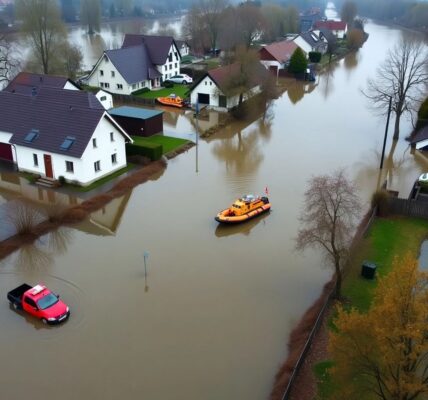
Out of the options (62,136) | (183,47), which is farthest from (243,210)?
(183,47)

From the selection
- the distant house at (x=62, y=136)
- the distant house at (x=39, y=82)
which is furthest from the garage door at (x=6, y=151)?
the distant house at (x=39, y=82)

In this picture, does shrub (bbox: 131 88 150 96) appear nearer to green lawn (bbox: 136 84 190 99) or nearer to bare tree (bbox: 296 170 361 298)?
green lawn (bbox: 136 84 190 99)

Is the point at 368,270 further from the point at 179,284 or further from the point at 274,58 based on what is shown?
the point at 274,58

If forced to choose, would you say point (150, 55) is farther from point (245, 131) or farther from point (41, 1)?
point (245, 131)

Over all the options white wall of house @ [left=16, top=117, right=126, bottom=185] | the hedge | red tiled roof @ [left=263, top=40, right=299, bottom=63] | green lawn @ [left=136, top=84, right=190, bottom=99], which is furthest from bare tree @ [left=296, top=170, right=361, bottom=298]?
red tiled roof @ [left=263, top=40, right=299, bottom=63]

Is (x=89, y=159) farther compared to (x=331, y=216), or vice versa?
(x=89, y=159)

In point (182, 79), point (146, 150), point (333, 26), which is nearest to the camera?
point (146, 150)

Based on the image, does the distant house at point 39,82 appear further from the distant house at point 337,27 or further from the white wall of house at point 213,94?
the distant house at point 337,27
